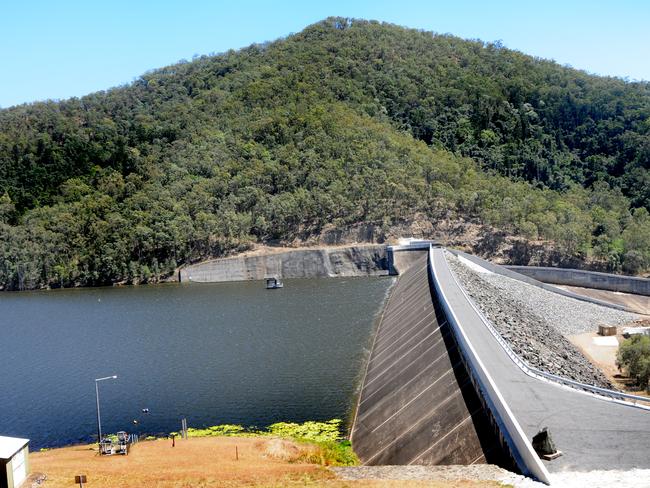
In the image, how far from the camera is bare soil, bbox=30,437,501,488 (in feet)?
79.7

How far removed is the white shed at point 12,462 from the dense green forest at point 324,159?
81404 mm

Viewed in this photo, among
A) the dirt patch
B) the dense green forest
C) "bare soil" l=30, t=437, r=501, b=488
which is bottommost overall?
the dirt patch

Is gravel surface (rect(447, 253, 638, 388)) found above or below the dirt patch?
above

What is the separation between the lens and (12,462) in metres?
23.8

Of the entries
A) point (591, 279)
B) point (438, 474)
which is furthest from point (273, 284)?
point (438, 474)

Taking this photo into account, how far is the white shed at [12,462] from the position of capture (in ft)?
77.1

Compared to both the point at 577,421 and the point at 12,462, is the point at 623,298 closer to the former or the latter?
the point at 577,421

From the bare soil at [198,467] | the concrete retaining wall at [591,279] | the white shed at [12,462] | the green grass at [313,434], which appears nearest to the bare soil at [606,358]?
the green grass at [313,434]

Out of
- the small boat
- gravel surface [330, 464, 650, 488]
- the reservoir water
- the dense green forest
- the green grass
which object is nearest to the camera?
gravel surface [330, 464, 650, 488]

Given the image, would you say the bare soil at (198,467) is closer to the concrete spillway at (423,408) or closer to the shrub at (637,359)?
the concrete spillway at (423,408)

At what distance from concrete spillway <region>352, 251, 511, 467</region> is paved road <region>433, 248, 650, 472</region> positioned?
4.61ft

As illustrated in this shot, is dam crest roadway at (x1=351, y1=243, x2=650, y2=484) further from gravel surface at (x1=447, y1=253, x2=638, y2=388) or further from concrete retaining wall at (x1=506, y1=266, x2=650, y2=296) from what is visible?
concrete retaining wall at (x1=506, y1=266, x2=650, y2=296)

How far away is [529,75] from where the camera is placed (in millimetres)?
155375

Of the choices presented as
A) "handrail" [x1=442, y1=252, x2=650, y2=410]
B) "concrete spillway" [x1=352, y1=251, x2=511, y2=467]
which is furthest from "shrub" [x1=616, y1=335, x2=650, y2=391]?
"concrete spillway" [x1=352, y1=251, x2=511, y2=467]
